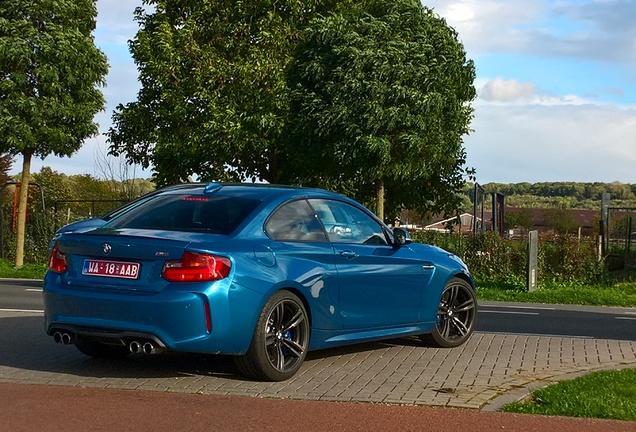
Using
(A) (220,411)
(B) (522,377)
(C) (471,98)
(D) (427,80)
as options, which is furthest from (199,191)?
(C) (471,98)

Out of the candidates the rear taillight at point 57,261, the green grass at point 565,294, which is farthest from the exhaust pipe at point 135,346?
the green grass at point 565,294

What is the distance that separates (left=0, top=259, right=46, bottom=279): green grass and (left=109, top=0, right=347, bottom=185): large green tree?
10.2 m

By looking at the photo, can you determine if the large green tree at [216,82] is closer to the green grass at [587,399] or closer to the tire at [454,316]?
the tire at [454,316]

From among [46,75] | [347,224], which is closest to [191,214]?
[347,224]

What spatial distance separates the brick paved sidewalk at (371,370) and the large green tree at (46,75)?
15.5 metres

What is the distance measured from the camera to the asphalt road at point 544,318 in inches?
524

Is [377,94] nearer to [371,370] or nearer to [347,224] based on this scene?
[347,224]

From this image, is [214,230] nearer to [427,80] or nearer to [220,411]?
[220,411]

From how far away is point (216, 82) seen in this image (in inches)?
1535

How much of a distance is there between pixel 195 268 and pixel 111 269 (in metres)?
0.73

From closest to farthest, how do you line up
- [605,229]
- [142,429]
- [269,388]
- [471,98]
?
[142,429]
[269,388]
[605,229]
[471,98]

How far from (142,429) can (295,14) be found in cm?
3395

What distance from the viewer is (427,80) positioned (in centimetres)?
2366

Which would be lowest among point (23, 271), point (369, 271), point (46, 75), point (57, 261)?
point (23, 271)
